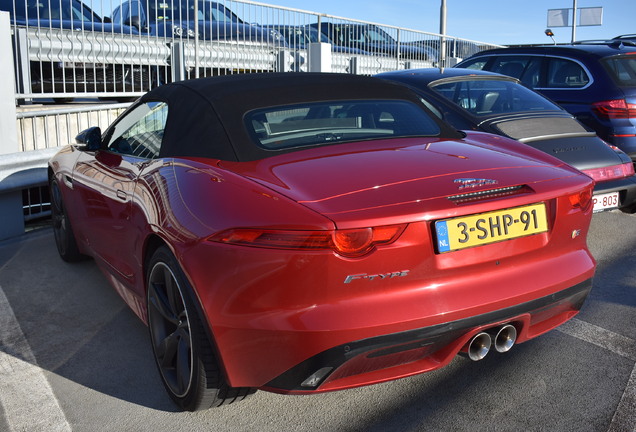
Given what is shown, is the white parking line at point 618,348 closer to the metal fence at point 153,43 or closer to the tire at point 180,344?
the tire at point 180,344

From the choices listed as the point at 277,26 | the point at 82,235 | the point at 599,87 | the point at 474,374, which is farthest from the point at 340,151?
the point at 277,26

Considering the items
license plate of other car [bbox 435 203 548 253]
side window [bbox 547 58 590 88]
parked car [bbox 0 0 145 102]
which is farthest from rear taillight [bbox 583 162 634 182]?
parked car [bbox 0 0 145 102]

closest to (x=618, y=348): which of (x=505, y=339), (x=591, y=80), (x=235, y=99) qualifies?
(x=505, y=339)

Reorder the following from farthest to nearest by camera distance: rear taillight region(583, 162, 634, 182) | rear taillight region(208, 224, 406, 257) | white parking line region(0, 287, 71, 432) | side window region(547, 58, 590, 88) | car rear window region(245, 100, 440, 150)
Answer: side window region(547, 58, 590, 88), rear taillight region(583, 162, 634, 182), car rear window region(245, 100, 440, 150), white parking line region(0, 287, 71, 432), rear taillight region(208, 224, 406, 257)

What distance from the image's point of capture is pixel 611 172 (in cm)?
556

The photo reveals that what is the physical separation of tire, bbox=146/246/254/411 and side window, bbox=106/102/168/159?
0.70 meters

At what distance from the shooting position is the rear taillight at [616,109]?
22.5ft

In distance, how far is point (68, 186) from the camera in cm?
484

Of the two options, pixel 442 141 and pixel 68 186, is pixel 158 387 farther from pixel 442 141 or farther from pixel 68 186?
pixel 68 186

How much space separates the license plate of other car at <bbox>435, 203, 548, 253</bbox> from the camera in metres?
2.63

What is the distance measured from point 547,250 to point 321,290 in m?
1.01

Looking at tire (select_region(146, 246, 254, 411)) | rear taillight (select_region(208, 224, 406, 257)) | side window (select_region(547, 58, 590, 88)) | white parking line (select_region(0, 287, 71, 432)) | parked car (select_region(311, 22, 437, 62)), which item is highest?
parked car (select_region(311, 22, 437, 62))

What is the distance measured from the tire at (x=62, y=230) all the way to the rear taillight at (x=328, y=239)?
2800 millimetres

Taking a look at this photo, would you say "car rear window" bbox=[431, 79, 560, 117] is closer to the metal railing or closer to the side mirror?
the side mirror
